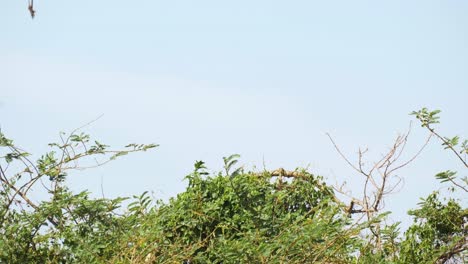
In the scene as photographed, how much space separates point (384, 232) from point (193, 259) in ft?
7.81

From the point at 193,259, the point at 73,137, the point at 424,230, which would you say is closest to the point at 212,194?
the point at 193,259

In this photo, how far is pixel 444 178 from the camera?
10820mm

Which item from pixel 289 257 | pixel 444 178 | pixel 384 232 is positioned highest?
pixel 444 178

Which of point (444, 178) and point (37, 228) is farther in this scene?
point (444, 178)

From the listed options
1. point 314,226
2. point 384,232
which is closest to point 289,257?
point 314,226

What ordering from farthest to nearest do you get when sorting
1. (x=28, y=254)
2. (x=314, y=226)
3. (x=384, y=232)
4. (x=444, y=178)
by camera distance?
(x=444, y=178) < (x=384, y=232) < (x=28, y=254) < (x=314, y=226)

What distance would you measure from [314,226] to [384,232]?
2.26 metres

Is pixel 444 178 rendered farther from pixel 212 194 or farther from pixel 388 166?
pixel 212 194

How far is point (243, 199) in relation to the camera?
10.5 meters

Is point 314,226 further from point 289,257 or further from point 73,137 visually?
point 73,137

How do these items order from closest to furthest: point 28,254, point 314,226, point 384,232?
1. point 314,226
2. point 28,254
3. point 384,232

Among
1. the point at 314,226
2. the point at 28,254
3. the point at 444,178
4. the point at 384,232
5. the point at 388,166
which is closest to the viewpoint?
the point at 314,226

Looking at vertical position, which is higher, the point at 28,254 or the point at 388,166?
the point at 388,166

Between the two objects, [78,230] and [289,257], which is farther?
[78,230]
